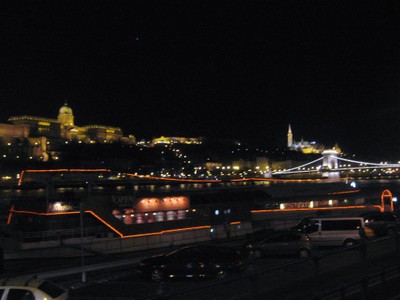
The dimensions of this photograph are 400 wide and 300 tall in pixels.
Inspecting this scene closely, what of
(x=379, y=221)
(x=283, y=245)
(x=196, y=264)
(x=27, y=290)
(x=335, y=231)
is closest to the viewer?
(x=27, y=290)

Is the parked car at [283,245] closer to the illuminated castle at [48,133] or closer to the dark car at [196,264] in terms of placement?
the dark car at [196,264]

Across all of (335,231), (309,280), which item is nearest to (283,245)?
(335,231)

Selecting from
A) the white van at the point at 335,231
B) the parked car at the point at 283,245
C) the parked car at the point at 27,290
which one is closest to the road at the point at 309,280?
the parked car at the point at 27,290

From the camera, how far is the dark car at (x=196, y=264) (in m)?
12.6

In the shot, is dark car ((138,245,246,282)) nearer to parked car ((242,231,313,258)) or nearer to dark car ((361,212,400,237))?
parked car ((242,231,313,258))

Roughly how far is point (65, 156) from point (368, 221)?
4383 inches

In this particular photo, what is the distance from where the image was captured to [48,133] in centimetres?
14088

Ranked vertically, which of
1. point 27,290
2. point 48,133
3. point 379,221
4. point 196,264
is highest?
point 48,133

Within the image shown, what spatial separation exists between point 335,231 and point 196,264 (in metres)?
6.94

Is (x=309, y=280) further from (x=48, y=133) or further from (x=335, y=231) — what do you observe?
(x=48, y=133)

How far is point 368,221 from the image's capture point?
20047 mm

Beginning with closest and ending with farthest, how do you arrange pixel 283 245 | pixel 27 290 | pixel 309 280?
pixel 309 280 < pixel 27 290 < pixel 283 245

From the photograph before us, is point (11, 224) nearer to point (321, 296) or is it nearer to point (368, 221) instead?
point (368, 221)

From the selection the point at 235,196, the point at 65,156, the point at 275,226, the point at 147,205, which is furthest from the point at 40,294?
the point at 65,156
